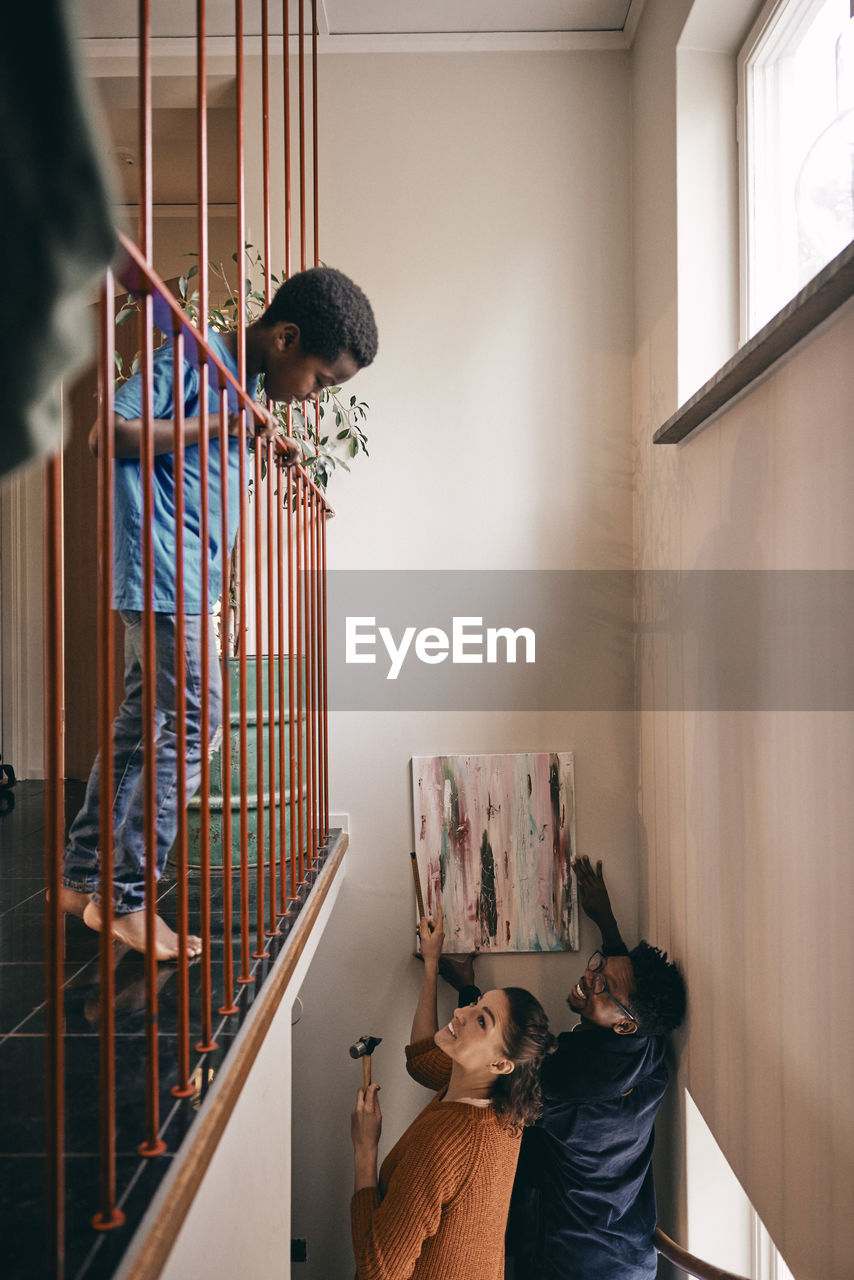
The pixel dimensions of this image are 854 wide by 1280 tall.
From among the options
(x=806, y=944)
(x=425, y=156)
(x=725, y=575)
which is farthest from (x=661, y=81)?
(x=806, y=944)

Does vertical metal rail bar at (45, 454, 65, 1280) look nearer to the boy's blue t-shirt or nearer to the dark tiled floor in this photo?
the dark tiled floor

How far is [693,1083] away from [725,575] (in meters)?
1.35

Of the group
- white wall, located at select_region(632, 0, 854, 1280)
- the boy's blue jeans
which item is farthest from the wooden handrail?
the boy's blue jeans

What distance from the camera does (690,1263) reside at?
202cm

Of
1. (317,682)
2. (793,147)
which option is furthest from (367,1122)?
(793,147)

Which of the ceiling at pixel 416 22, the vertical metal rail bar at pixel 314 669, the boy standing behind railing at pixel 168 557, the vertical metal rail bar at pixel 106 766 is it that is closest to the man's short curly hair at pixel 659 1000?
the vertical metal rail bar at pixel 314 669

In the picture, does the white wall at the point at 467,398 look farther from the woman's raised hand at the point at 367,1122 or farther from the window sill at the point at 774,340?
the window sill at the point at 774,340

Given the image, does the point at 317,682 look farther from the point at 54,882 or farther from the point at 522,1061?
the point at 54,882

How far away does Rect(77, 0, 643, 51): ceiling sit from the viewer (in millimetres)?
2670

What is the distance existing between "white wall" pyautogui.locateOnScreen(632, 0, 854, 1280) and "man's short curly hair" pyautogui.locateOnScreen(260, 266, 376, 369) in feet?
2.63

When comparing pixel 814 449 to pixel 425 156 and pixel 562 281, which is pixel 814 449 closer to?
pixel 562 281

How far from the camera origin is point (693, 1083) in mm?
2215

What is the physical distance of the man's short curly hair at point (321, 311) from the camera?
1.45 metres

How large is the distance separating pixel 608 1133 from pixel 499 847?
88cm
